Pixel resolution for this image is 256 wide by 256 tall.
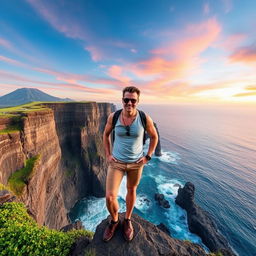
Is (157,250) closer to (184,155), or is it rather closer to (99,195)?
(99,195)

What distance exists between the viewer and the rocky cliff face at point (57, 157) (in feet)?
45.7

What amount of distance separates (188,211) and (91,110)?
3334 centimetres

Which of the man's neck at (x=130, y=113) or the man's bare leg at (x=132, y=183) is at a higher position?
the man's neck at (x=130, y=113)

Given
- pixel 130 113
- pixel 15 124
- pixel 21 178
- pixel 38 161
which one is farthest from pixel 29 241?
pixel 15 124

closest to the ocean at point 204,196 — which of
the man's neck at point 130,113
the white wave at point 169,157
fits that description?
the white wave at point 169,157

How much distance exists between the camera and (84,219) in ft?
88.5

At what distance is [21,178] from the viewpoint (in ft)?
43.7

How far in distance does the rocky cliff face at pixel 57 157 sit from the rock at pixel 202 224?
1972 centimetres

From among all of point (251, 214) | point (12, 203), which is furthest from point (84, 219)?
point (251, 214)

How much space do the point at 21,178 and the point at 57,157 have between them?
474 inches

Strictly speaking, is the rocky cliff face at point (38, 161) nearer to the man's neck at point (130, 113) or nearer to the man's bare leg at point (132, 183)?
the man's bare leg at point (132, 183)

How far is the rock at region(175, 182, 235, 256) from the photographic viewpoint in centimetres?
2161

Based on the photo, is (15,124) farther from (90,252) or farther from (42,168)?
(90,252)

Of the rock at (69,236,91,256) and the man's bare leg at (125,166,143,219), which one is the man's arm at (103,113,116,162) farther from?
the rock at (69,236,91,256)
